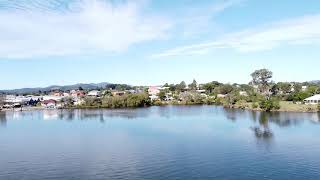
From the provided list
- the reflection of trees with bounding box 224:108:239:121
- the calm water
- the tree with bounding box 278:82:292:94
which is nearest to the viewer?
the calm water

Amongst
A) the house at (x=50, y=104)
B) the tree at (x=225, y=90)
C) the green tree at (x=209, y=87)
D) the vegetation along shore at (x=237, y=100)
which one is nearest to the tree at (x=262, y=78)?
the vegetation along shore at (x=237, y=100)

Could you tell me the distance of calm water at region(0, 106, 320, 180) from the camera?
15.8 metres

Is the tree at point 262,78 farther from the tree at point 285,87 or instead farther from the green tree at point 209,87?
the green tree at point 209,87

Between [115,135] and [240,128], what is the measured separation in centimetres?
820

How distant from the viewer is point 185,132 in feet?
87.5

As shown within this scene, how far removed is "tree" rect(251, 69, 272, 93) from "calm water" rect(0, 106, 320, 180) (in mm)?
22799

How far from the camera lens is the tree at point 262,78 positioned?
5409 cm

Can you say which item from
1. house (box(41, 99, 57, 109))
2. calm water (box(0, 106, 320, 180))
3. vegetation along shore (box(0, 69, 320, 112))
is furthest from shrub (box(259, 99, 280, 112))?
house (box(41, 99, 57, 109))

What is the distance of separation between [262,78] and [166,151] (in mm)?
37215

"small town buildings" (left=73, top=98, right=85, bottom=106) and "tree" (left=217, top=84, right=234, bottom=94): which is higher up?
"tree" (left=217, top=84, right=234, bottom=94)

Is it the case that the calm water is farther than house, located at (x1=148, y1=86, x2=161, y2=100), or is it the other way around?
house, located at (x1=148, y1=86, x2=161, y2=100)

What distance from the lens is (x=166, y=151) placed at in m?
19.8

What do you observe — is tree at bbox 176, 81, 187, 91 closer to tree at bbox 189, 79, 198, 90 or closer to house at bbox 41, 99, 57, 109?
tree at bbox 189, 79, 198, 90

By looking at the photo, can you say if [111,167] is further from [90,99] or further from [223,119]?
[90,99]
